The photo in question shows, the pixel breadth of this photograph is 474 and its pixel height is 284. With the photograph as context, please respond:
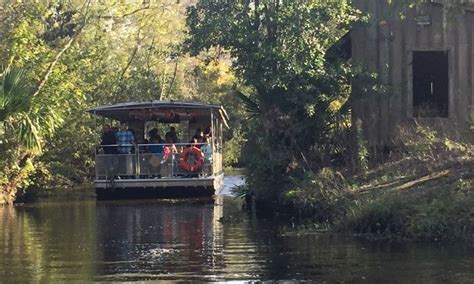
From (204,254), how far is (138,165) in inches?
475

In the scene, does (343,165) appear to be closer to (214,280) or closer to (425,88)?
(425,88)

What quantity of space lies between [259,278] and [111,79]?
34.3 m

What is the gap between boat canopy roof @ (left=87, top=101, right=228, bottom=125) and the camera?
29.9 m

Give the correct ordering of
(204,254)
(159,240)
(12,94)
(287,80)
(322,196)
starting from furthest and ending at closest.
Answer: (12,94) → (287,80) → (322,196) → (159,240) → (204,254)

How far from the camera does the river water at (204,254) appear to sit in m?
14.7

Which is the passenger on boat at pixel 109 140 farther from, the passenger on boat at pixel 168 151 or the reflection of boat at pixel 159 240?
the reflection of boat at pixel 159 240

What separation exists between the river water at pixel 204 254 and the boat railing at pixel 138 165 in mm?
3623

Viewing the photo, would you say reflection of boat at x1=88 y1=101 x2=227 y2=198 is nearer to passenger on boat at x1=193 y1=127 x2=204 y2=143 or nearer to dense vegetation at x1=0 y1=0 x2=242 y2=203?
passenger on boat at x1=193 y1=127 x2=204 y2=143

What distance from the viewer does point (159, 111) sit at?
3119cm

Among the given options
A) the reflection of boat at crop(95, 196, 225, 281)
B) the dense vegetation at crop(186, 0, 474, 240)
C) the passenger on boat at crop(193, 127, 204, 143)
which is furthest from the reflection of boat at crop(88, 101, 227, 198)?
the dense vegetation at crop(186, 0, 474, 240)

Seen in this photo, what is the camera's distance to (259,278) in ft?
47.0

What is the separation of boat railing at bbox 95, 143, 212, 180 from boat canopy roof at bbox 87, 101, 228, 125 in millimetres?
1321

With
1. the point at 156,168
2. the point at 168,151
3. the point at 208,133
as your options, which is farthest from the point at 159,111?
the point at 156,168

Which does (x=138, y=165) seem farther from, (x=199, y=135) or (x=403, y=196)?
(x=403, y=196)
